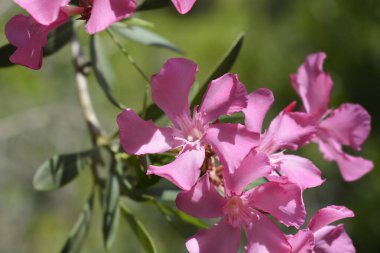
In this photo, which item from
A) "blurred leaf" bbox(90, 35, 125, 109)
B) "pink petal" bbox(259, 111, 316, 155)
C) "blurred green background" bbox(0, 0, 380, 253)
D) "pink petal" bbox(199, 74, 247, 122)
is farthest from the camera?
"blurred green background" bbox(0, 0, 380, 253)

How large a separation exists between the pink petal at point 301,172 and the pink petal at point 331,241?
0.08m

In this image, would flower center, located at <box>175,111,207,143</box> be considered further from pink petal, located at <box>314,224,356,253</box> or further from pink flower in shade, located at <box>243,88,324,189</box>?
pink petal, located at <box>314,224,356,253</box>

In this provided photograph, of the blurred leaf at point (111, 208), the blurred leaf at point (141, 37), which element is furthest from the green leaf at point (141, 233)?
the blurred leaf at point (141, 37)

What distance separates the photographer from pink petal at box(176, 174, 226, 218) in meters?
0.79

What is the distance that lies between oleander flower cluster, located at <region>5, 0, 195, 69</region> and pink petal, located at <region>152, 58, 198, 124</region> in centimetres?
9

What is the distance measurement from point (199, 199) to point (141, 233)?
0.82 feet

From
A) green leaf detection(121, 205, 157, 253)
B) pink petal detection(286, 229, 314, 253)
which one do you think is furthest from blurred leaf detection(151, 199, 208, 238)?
pink petal detection(286, 229, 314, 253)

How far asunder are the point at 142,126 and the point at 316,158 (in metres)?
2.90

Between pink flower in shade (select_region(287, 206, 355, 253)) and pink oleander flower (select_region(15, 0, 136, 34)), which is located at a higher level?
pink oleander flower (select_region(15, 0, 136, 34))

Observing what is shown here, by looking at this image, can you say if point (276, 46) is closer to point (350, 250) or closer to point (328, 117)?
point (328, 117)

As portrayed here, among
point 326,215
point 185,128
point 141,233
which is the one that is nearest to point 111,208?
point 141,233

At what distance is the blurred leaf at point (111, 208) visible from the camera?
43.2 inches

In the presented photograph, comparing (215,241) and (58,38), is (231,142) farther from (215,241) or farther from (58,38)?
(58,38)

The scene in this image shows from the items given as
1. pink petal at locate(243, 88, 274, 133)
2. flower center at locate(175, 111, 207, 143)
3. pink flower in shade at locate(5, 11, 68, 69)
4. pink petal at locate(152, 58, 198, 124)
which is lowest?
flower center at locate(175, 111, 207, 143)
